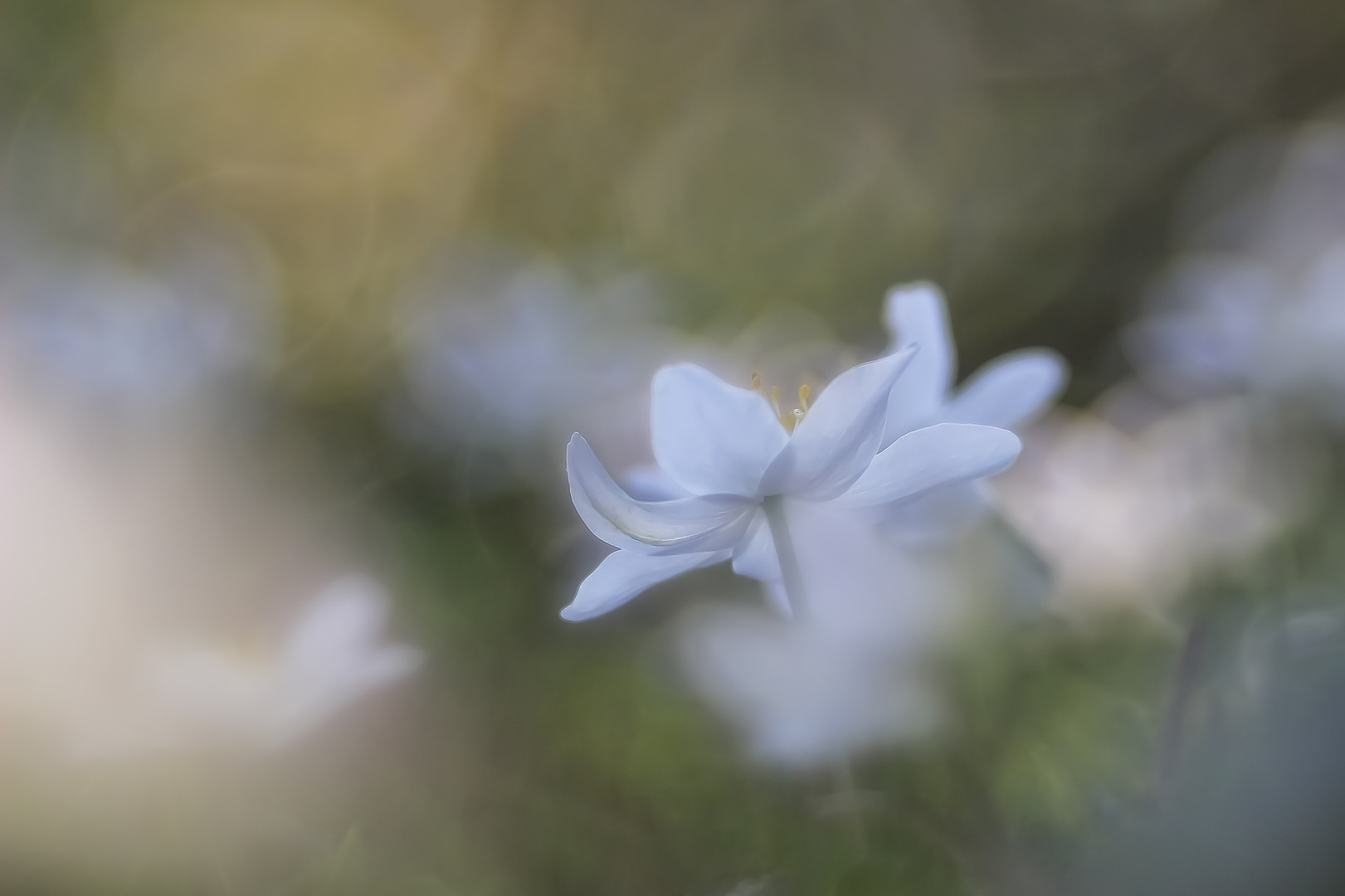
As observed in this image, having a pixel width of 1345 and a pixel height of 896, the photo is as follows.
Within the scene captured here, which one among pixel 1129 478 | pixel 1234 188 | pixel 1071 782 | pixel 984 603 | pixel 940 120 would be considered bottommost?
pixel 1071 782

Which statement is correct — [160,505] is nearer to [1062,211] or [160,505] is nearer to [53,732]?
[53,732]

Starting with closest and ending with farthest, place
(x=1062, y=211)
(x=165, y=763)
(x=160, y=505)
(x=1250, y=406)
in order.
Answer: (x=165, y=763) < (x=1250, y=406) < (x=160, y=505) < (x=1062, y=211)

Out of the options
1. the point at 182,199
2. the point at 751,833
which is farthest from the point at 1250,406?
the point at 182,199

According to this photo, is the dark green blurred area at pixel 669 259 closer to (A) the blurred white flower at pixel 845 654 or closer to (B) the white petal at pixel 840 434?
(A) the blurred white flower at pixel 845 654

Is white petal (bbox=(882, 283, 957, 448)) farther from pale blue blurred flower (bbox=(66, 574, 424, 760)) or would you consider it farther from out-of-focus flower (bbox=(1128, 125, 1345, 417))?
out-of-focus flower (bbox=(1128, 125, 1345, 417))

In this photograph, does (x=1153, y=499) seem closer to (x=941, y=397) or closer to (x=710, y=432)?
(x=941, y=397)

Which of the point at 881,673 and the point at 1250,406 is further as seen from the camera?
the point at 1250,406

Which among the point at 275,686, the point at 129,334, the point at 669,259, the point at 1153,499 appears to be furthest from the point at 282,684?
the point at 669,259

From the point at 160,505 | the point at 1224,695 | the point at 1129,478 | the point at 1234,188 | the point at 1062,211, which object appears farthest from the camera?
the point at 1062,211
